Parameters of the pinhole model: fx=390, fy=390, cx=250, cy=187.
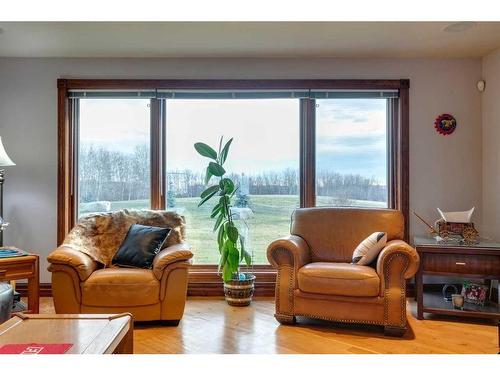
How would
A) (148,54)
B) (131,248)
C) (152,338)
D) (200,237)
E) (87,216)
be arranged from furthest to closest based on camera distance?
(200,237) < (148,54) < (87,216) < (131,248) < (152,338)

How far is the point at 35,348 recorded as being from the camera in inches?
56.1

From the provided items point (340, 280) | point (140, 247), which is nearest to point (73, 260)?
point (140, 247)

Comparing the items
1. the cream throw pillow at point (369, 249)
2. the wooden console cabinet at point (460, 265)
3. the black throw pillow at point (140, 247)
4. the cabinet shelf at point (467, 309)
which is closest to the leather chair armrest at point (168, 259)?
the black throw pillow at point (140, 247)

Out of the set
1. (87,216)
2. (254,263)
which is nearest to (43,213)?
(87,216)

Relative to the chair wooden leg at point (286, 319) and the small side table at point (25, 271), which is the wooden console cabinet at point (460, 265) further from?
the small side table at point (25, 271)

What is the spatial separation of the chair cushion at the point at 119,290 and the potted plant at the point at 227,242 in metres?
0.78

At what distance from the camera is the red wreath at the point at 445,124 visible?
3914mm

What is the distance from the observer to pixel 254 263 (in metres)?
4.04

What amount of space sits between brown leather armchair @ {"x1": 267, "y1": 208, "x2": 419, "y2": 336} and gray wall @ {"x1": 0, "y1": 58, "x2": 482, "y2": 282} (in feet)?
3.06

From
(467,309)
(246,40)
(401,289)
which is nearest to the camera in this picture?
(401,289)

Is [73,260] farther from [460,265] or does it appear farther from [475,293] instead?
[475,293]

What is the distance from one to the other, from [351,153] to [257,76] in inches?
49.1

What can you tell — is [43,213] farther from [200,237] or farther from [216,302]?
[216,302]
